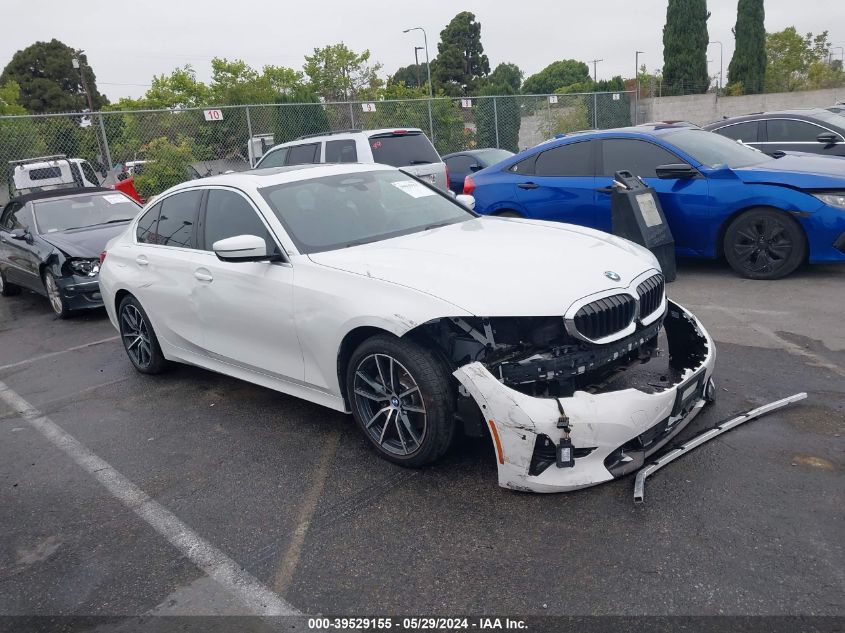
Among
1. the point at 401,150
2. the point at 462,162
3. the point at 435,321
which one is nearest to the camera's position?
the point at 435,321

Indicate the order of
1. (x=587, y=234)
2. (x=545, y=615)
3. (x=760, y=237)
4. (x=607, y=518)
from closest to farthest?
(x=545, y=615), (x=607, y=518), (x=587, y=234), (x=760, y=237)

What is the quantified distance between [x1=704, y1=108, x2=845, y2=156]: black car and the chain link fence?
9120mm

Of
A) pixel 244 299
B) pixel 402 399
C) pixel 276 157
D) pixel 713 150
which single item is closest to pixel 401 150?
pixel 276 157

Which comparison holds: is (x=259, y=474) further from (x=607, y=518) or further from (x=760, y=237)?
(x=760, y=237)

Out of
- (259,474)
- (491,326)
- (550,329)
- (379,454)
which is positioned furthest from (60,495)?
(550,329)

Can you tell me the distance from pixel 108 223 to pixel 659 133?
6.86 meters

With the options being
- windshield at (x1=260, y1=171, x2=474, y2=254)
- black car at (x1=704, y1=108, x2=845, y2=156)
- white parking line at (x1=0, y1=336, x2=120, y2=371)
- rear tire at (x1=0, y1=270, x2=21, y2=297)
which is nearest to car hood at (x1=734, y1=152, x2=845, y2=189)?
windshield at (x1=260, y1=171, x2=474, y2=254)

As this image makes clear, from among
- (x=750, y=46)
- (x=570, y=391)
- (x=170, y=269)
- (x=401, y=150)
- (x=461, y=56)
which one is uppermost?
(x=461, y=56)

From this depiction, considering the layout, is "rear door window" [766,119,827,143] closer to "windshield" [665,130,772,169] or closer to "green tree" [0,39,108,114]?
"windshield" [665,130,772,169]

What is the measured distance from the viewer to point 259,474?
4.10 m

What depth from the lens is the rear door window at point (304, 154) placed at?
39.1 ft

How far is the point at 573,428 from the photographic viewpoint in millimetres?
3270

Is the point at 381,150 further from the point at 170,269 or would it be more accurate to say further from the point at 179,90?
the point at 179,90

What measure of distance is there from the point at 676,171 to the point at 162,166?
11.0 meters
